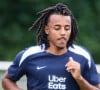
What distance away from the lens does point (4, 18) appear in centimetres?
1320

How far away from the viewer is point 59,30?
18.0 ft

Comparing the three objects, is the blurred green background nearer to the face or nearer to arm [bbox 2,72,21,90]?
arm [bbox 2,72,21,90]

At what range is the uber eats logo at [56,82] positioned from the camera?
5559 millimetres

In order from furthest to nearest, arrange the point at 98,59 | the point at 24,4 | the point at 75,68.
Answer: the point at 24,4 < the point at 98,59 < the point at 75,68

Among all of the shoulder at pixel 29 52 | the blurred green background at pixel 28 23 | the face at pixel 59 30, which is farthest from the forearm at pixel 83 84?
the blurred green background at pixel 28 23

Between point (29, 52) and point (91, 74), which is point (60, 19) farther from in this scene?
point (91, 74)

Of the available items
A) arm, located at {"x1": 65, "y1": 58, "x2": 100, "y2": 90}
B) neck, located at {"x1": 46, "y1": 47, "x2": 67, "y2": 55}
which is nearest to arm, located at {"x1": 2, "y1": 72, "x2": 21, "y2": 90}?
neck, located at {"x1": 46, "y1": 47, "x2": 67, "y2": 55}

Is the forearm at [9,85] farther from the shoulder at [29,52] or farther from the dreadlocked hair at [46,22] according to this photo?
the dreadlocked hair at [46,22]

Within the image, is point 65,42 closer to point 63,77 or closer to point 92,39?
point 63,77

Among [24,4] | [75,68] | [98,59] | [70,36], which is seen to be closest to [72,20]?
[70,36]

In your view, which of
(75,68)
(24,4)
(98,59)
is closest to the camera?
(75,68)

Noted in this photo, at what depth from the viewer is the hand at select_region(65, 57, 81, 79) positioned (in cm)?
532

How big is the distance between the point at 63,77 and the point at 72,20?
472 mm

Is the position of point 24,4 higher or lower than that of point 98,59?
higher
